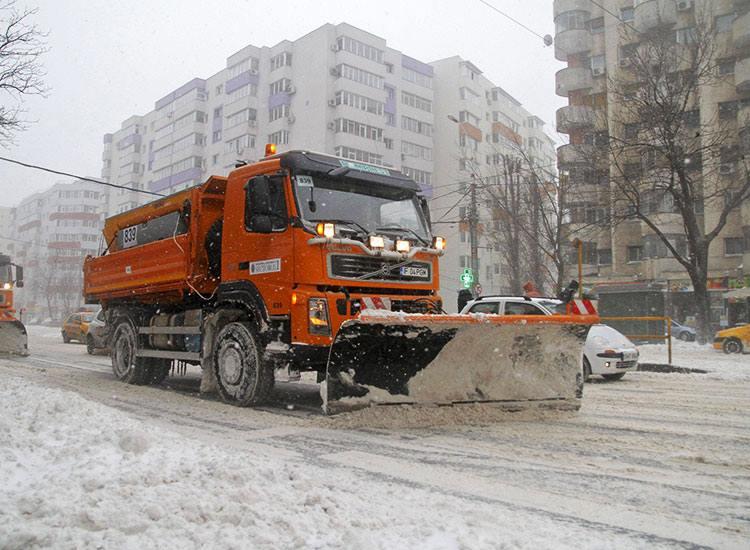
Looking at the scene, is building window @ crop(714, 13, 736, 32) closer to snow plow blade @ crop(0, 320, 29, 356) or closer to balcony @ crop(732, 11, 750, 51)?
balcony @ crop(732, 11, 750, 51)

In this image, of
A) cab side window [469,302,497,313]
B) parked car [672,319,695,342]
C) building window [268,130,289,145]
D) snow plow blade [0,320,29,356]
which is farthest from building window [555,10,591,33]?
snow plow blade [0,320,29,356]

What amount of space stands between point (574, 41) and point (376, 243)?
43753 mm

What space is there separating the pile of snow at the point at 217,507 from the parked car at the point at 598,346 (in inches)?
255

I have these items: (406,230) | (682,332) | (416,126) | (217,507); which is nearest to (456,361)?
(406,230)

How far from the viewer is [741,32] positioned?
111 feet

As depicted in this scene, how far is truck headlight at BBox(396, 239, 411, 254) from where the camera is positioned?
7055mm

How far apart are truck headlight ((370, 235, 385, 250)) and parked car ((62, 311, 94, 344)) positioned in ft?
70.7

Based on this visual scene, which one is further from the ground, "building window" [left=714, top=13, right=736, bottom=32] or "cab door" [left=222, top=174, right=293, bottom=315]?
"building window" [left=714, top=13, right=736, bottom=32]

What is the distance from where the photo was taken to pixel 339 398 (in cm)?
613

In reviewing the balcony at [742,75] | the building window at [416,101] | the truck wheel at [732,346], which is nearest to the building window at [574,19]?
the balcony at [742,75]

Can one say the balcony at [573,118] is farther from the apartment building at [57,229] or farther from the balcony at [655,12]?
the apartment building at [57,229]

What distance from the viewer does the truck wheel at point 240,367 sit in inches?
278

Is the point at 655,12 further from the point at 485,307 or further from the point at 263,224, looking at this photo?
the point at 263,224

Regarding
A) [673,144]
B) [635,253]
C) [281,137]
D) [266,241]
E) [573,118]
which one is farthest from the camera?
[281,137]
